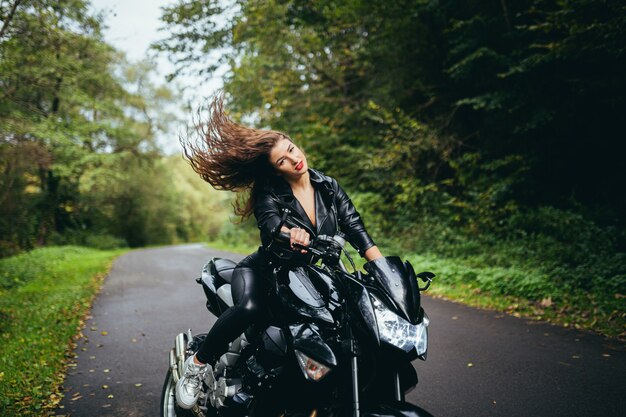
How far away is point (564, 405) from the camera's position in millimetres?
3232

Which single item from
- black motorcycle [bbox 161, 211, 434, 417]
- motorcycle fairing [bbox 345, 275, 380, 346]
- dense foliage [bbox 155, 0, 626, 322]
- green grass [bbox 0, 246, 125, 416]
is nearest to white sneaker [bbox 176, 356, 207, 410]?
black motorcycle [bbox 161, 211, 434, 417]

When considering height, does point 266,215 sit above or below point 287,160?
below

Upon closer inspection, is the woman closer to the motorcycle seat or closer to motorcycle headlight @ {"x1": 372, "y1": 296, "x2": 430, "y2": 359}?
the motorcycle seat

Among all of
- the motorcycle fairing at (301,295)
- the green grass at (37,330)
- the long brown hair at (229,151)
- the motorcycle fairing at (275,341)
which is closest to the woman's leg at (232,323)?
the motorcycle fairing at (275,341)

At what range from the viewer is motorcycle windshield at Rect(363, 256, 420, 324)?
5.90 ft

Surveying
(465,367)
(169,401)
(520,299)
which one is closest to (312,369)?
(169,401)

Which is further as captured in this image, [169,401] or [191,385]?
[169,401]

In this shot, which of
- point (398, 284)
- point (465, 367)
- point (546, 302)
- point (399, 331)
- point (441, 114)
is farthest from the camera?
point (441, 114)

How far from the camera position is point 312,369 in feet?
6.15

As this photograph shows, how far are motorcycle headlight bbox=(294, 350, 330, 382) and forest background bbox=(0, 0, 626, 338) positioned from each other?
4.64 m

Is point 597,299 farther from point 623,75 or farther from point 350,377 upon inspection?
point 350,377

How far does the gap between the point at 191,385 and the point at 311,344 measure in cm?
117

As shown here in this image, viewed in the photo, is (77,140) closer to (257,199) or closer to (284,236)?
(257,199)

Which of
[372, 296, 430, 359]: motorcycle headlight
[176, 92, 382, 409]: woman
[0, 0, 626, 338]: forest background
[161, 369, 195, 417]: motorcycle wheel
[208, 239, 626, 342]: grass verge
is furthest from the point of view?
[0, 0, 626, 338]: forest background
